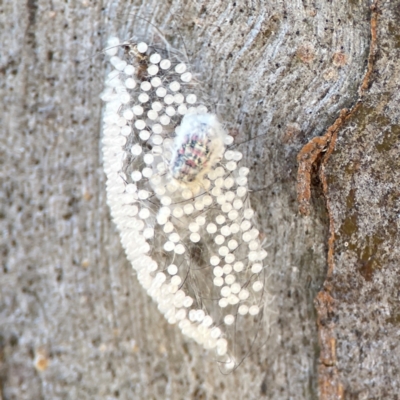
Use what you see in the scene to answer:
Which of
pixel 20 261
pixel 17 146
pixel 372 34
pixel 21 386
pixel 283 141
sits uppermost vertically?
pixel 372 34

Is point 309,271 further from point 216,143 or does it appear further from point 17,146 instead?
point 17,146

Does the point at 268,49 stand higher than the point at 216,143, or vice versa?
the point at 268,49

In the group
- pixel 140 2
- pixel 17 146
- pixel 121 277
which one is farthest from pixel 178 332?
pixel 140 2
